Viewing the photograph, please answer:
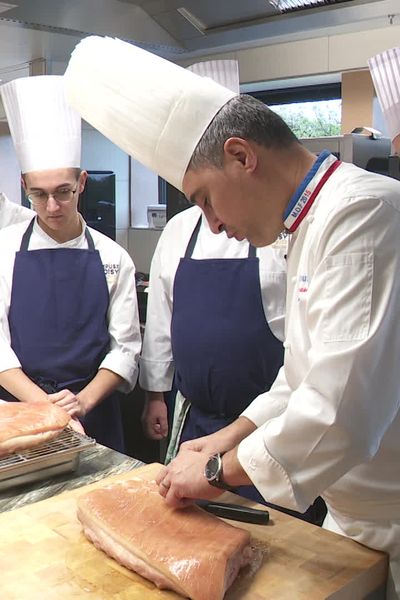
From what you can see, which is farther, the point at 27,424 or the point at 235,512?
the point at 27,424

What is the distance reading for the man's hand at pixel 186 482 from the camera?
1.17 meters

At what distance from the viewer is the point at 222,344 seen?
185 cm

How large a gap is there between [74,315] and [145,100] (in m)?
0.92

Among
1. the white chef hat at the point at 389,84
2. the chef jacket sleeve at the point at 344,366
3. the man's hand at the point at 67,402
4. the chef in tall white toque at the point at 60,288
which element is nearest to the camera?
the chef jacket sleeve at the point at 344,366

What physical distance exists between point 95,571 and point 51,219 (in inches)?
48.2

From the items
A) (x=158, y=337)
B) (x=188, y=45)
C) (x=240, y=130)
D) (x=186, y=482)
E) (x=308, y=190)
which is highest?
(x=188, y=45)

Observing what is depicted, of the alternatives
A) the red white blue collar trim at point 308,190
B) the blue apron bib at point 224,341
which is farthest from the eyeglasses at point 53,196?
the red white blue collar trim at point 308,190

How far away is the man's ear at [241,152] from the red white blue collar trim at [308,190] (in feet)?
0.34

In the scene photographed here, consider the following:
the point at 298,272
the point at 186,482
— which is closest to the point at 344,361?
the point at 298,272

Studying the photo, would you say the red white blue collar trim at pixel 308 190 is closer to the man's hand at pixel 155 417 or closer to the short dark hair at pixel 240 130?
the short dark hair at pixel 240 130

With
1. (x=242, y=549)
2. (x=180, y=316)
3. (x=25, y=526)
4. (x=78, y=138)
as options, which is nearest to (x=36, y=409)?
(x=25, y=526)

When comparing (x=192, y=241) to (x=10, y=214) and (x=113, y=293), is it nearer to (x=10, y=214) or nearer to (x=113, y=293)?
(x=113, y=293)

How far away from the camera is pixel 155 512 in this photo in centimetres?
123

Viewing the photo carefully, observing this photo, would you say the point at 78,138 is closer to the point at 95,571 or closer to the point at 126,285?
the point at 126,285
